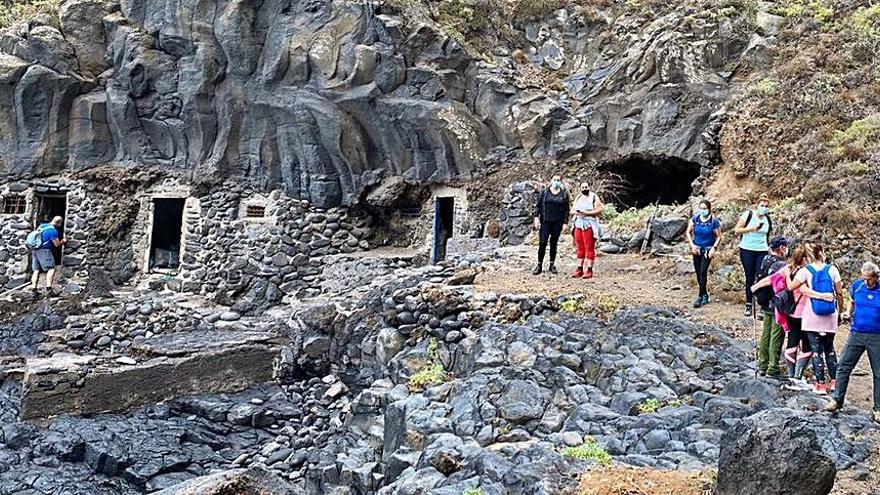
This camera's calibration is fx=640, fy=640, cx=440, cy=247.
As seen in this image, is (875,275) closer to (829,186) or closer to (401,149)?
(829,186)

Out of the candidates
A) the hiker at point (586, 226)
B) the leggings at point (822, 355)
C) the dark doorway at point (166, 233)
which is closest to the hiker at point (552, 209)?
the hiker at point (586, 226)

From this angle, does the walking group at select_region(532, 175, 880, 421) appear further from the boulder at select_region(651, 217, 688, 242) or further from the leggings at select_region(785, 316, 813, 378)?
the boulder at select_region(651, 217, 688, 242)

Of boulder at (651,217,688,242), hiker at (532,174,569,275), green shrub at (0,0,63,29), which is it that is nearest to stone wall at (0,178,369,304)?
green shrub at (0,0,63,29)

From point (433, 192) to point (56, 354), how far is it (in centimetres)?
874

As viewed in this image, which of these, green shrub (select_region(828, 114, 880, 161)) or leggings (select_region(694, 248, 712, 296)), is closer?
leggings (select_region(694, 248, 712, 296))

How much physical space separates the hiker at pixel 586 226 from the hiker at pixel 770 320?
320 centimetres

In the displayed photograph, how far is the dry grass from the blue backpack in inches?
75.1

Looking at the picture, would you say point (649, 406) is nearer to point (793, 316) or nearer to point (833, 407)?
point (833, 407)

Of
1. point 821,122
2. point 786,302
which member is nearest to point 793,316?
point 786,302

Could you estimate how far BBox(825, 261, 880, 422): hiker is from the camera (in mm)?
4750

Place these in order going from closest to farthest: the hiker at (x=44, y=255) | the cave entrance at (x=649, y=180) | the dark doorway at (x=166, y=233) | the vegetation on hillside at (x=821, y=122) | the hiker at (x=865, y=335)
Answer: the hiker at (x=865, y=335) < the vegetation on hillside at (x=821, y=122) < the cave entrance at (x=649, y=180) < the hiker at (x=44, y=255) < the dark doorway at (x=166, y=233)

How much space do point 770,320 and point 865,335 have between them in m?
0.93

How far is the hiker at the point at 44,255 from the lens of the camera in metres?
15.1

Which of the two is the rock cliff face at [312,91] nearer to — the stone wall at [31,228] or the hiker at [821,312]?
the stone wall at [31,228]
